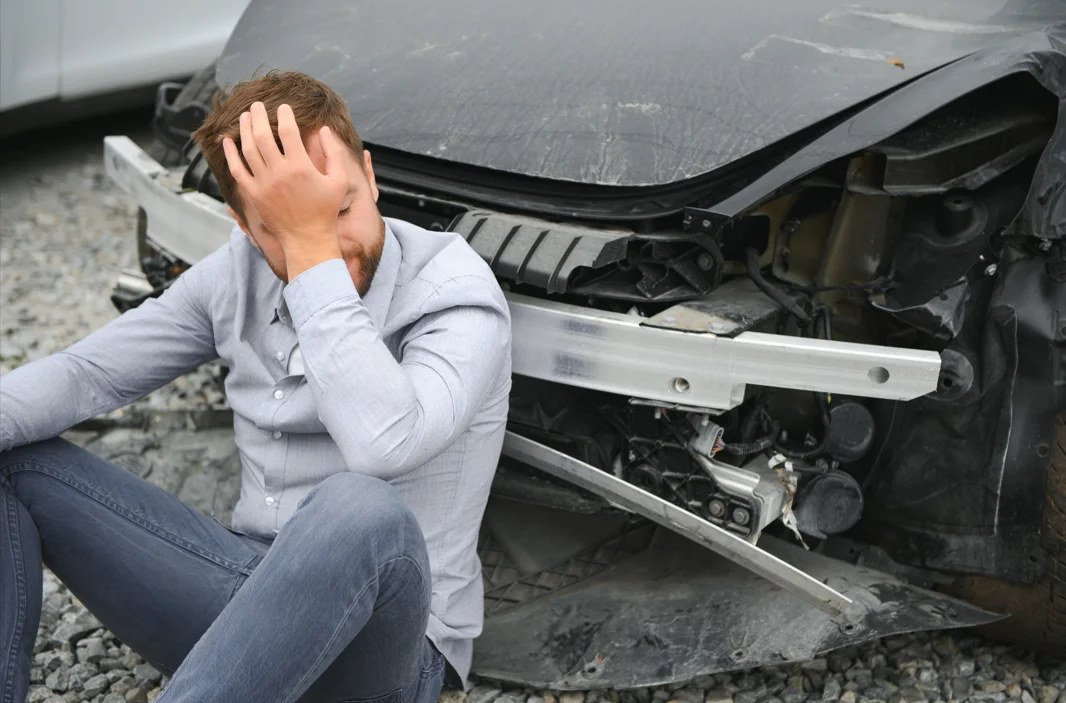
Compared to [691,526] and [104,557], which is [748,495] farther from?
[104,557]

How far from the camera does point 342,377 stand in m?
1.83

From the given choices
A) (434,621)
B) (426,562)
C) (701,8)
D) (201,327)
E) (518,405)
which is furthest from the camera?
(701,8)

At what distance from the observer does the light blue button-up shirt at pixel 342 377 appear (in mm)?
1847

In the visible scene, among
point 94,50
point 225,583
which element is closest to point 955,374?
point 225,583

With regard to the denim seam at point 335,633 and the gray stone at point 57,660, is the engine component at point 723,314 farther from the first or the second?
the gray stone at point 57,660

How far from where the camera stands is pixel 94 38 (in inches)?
209

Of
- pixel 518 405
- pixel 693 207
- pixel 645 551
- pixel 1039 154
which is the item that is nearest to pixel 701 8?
pixel 693 207

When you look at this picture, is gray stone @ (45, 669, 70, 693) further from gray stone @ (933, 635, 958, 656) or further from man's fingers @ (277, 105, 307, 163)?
gray stone @ (933, 635, 958, 656)

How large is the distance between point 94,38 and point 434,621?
4.14 meters

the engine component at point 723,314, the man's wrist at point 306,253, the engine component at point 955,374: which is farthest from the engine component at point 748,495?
the man's wrist at point 306,253

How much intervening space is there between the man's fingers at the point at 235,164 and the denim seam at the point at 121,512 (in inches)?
25.7

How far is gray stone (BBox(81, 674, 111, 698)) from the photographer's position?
8.41 ft

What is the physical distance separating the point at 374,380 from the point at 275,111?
0.51 m

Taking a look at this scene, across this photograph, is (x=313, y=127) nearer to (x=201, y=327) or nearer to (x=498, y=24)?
(x=201, y=327)
